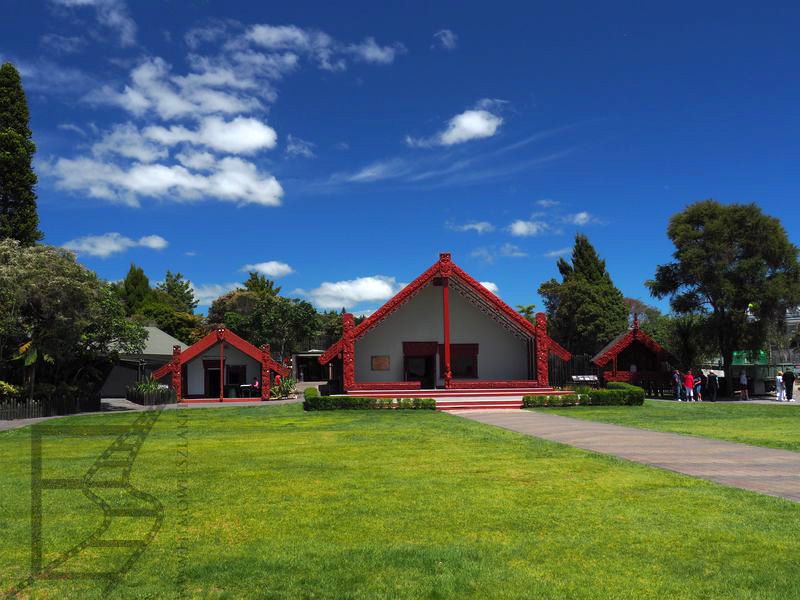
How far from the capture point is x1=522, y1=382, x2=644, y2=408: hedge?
86.0ft

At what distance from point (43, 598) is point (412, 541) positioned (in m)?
3.14

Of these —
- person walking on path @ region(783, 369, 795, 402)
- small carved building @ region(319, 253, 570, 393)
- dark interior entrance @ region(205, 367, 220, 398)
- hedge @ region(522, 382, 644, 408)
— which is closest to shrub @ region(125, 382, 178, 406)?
dark interior entrance @ region(205, 367, 220, 398)

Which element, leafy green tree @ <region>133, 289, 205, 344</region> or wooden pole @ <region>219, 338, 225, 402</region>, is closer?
wooden pole @ <region>219, 338, 225, 402</region>

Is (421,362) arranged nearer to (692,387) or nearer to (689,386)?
(689,386)

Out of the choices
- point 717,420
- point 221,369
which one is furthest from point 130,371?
point 717,420

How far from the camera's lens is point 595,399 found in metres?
26.4

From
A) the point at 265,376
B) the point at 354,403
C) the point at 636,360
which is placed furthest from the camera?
the point at 636,360

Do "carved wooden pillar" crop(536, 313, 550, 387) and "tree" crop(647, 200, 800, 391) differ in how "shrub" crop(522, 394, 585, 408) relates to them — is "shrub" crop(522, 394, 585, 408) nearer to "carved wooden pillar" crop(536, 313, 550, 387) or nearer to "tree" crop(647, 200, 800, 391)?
"carved wooden pillar" crop(536, 313, 550, 387)

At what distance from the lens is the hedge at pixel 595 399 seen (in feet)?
86.0

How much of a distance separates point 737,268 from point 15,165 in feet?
130

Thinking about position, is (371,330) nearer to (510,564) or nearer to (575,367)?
(575,367)

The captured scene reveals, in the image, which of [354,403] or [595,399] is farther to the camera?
[595,399]

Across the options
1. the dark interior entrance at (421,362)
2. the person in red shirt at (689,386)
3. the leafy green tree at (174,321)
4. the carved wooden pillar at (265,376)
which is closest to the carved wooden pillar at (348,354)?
the dark interior entrance at (421,362)

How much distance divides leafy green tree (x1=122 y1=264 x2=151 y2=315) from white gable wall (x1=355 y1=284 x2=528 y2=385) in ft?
146
